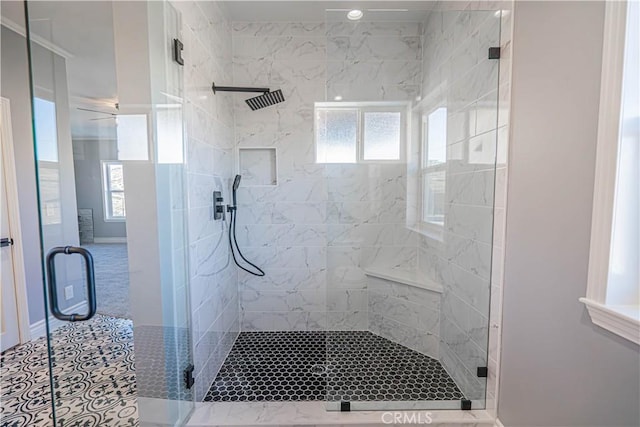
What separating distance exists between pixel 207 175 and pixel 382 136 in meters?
1.54

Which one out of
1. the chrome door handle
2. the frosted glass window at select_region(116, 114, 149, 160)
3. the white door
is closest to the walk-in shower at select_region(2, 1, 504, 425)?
the frosted glass window at select_region(116, 114, 149, 160)

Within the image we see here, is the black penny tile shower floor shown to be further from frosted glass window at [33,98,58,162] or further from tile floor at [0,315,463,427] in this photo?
frosted glass window at [33,98,58,162]

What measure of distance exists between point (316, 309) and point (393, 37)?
2580 millimetres

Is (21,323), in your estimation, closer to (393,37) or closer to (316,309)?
(316,309)

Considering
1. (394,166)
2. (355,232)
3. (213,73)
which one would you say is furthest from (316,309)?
(213,73)

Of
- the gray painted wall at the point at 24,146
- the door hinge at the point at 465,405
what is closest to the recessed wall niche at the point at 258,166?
the gray painted wall at the point at 24,146

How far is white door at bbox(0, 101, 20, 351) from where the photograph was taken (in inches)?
92.2

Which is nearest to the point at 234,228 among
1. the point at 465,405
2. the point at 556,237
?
the point at 465,405

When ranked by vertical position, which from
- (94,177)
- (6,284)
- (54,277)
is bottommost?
(6,284)

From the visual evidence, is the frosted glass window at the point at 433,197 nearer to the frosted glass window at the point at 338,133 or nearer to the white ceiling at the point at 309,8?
the frosted glass window at the point at 338,133

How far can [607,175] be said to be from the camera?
0.92 metres

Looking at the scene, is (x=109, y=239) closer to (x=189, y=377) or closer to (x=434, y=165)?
(x=189, y=377)

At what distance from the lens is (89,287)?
1.13 meters

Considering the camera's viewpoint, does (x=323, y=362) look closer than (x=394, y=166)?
Yes
